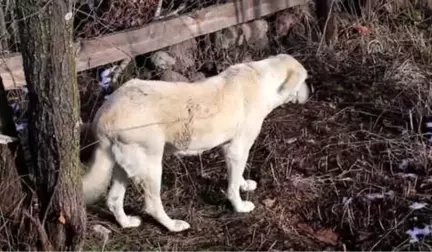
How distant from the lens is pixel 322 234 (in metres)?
4.47

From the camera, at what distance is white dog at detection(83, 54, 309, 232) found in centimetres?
411

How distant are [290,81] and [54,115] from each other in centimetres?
170

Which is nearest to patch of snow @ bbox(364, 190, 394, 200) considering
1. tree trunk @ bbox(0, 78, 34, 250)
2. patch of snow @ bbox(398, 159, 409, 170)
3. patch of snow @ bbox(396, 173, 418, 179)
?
patch of snow @ bbox(396, 173, 418, 179)

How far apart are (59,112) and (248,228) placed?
1.51 meters

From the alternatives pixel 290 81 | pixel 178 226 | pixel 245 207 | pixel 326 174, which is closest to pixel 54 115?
pixel 178 226

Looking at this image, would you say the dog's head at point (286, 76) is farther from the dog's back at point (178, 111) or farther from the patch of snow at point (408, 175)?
the patch of snow at point (408, 175)

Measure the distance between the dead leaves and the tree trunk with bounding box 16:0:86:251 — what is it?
4.49 ft

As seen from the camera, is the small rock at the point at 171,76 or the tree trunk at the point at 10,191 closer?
the tree trunk at the point at 10,191

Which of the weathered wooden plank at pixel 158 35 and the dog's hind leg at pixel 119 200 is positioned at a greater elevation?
the weathered wooden plank at pixel 158 35

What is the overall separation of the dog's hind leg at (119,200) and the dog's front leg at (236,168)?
0.60 meters

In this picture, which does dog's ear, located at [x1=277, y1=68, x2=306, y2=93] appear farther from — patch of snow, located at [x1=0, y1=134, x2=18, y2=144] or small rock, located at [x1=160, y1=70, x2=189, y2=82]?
patch of snow, located at [x1=0, y1=134, x2=18, y2=144]

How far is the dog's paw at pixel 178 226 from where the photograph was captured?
450 centimetres

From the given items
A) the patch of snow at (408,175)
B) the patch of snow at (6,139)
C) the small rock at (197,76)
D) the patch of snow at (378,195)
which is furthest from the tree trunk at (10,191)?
the small rock at (197,76)

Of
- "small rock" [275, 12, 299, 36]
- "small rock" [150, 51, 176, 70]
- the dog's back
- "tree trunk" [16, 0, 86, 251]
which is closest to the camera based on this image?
"tree trunk" [16, 0, 86, 251]
